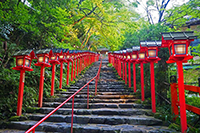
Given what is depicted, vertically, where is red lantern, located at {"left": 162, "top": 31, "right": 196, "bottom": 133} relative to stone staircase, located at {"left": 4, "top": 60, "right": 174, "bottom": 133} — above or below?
above

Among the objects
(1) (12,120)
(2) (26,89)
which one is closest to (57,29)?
(2) (26,89)

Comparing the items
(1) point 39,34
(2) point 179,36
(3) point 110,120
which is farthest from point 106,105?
(1) point 39,34

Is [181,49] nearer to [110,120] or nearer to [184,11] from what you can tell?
[110,120]

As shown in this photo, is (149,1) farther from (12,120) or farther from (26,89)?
(12,120)

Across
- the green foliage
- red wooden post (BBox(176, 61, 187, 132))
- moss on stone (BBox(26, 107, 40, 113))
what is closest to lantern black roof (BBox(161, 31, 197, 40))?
red wooden post (BBox(176, 61, 187, 132))

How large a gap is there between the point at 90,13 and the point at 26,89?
28.3 feet

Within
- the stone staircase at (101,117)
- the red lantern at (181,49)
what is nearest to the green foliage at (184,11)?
the red lantern at (181,49)

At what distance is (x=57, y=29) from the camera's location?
664cm

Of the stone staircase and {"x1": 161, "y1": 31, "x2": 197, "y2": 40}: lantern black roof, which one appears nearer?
{"x1": 161, "y1": 31, "x2": 197, "y2": 40}: lantern black roof

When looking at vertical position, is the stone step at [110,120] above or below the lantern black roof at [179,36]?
below

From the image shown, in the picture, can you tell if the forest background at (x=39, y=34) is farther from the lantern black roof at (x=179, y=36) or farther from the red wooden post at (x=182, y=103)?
the lantern black roof at (x=179, y=36)

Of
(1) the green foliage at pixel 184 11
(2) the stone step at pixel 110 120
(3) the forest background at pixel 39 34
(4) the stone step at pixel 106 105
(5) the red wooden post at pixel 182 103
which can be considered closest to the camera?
(5) the red wooden post at pixel 182 103

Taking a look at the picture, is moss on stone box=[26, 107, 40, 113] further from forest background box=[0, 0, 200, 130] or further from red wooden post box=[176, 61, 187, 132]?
red wooden post box=[176, 61, 187, 132]

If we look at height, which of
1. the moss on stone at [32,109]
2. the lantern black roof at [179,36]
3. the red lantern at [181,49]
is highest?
the lantern black roof at [179,36]
